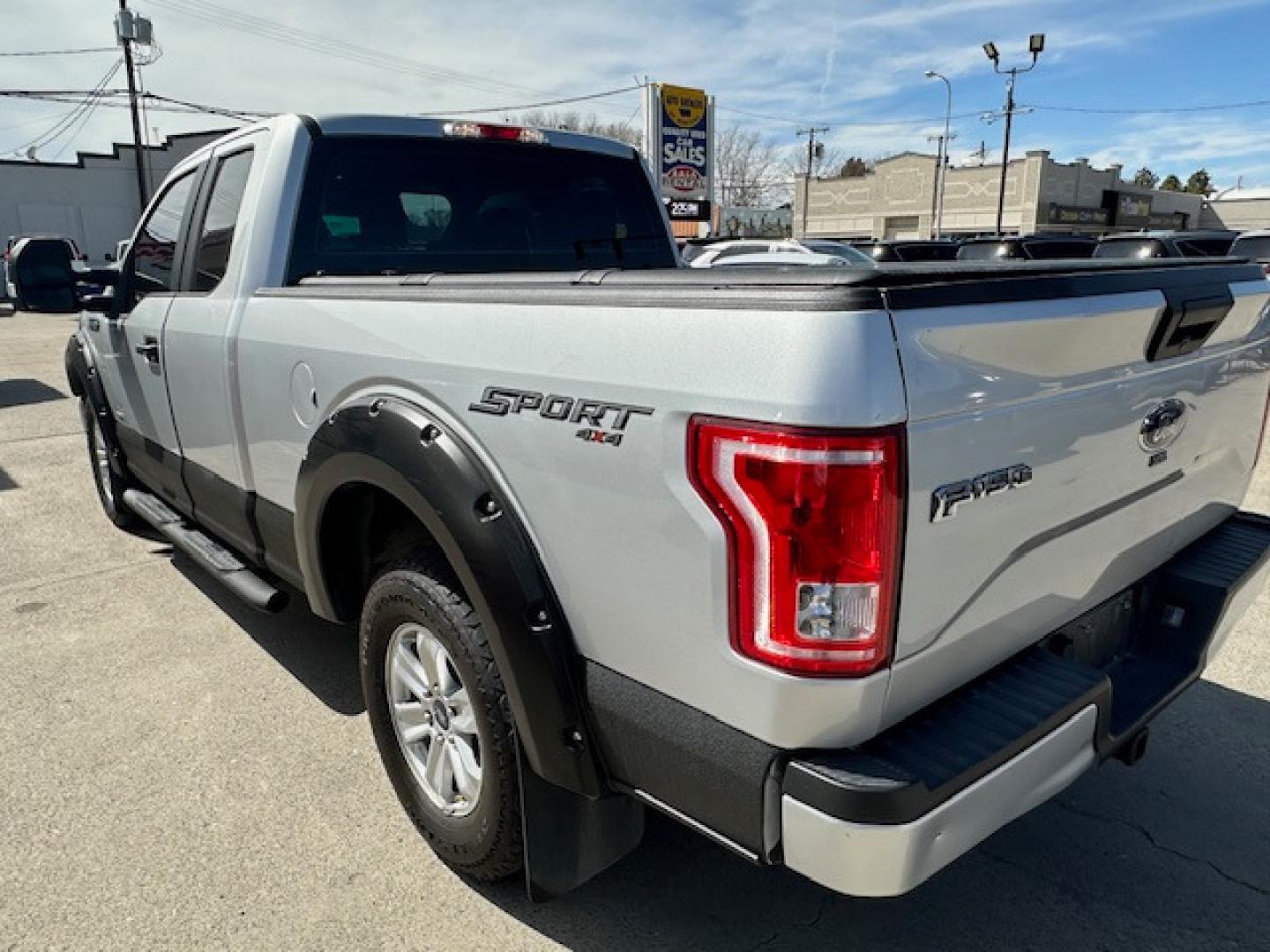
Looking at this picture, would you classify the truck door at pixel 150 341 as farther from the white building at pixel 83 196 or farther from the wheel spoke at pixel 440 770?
the white building at pixel 83 196

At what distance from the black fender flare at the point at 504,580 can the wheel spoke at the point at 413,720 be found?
21.9 inches

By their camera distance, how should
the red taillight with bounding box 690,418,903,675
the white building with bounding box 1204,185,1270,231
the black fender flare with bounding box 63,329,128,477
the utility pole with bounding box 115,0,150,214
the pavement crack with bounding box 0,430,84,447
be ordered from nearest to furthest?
the red taillight with bounding box 690,418,903,675 → the black fender flare with bounding box 63,329,128,477 → the pavement crack with bounding box 0,430,84,447 → the utility pole with bounding box 115,0,150,214 → the white building with bounding box 1204,185,1270,231

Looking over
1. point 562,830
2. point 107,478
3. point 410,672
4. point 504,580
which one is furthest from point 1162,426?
point 107,478

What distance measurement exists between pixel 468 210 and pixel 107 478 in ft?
11.0

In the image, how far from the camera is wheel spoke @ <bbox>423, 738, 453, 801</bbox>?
8.15ft

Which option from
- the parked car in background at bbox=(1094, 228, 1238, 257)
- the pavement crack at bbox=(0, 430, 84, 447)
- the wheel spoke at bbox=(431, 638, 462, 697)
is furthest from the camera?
the parked car in background at bbox=(1094, 228, 1238, 257)

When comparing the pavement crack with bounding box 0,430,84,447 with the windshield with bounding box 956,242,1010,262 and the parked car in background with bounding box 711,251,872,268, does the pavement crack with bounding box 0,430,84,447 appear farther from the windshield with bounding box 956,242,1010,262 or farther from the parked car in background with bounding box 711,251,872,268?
the windshield with bounding box 956,242,1010,262

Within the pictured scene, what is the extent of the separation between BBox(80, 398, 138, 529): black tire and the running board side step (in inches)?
26.7

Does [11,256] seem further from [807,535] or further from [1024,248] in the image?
[1024,248]

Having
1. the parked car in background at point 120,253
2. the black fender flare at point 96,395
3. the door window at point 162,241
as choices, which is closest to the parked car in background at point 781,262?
the door window at point 162,241

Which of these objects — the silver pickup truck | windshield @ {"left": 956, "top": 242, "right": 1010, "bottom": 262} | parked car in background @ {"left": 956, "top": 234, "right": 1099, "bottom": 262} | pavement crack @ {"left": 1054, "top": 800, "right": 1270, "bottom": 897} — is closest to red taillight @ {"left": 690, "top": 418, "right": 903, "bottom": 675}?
the silver pickup truck

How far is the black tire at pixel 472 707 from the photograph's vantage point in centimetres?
213

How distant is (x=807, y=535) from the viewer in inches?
59.2

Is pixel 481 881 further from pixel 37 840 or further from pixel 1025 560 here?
pixel 1025 560
